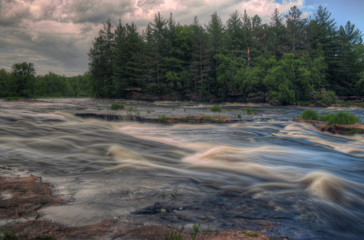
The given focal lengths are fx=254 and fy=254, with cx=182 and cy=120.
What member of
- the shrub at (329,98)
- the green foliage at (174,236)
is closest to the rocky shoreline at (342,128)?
the green foliage at (174,236)

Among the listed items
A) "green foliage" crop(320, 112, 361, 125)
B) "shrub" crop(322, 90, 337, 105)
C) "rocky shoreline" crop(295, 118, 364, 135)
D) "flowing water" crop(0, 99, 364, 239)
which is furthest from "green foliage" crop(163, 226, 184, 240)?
"shrub" crop(322, 90, 337, 105)

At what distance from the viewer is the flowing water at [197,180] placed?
114 inches

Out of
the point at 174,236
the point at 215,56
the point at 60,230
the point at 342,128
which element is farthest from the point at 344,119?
the point at 215,56

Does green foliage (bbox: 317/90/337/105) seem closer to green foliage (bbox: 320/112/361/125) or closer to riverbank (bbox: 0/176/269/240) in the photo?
green foliage (bbox: 320/112/361/125)

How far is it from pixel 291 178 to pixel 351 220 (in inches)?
68.2

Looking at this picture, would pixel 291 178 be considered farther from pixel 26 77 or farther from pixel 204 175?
pixel 26 77

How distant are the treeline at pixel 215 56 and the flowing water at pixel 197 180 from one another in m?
36.5

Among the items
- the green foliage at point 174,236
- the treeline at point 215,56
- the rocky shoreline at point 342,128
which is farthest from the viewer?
the treeline at point 215,56

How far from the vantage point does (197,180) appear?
454cm

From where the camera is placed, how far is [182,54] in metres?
55.5

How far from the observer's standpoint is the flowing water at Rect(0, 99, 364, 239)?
289 centimetres

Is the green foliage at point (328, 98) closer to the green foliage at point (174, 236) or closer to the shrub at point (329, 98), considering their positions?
the shrub at point (329, 98)

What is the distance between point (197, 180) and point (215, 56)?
4844 cm

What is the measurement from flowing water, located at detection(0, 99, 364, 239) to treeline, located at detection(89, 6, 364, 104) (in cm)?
3653
